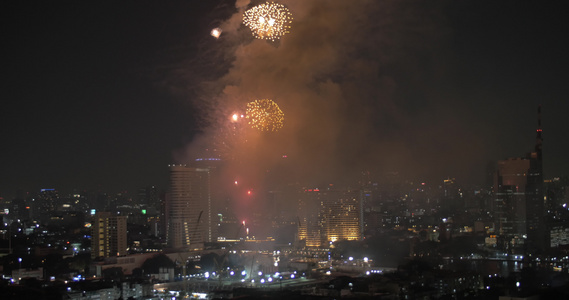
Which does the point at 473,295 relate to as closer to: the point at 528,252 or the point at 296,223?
the point at 528,252

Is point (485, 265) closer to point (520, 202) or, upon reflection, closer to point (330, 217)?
point (520, 202)

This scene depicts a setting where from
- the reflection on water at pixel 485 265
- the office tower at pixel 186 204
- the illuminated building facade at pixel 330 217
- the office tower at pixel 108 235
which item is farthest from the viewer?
the illuminated building facade at pixel 330 217

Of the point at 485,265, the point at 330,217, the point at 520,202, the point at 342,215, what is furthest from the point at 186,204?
the point at 520,202

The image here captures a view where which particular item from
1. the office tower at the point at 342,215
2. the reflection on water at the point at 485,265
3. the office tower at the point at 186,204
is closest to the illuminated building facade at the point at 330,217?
the office tower at the point at 342,215

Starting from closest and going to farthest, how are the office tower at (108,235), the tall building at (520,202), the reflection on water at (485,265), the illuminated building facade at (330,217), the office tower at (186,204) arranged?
the reflection on water at (485,265) → the office tower at (108,235) → the office tower at (186,204) → the tall building at (520,202) → the illuminated building facade at (330,217)

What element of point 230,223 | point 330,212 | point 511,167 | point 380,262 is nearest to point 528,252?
point 511,167

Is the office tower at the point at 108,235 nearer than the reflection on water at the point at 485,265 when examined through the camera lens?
No

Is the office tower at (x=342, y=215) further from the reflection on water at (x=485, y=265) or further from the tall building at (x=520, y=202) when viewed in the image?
the tall building at (x=520, y=202)
